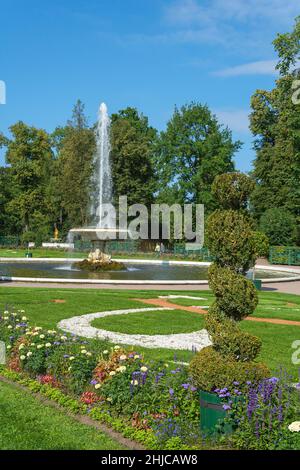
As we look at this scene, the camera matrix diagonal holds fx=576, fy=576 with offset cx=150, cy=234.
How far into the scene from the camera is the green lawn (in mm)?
10859

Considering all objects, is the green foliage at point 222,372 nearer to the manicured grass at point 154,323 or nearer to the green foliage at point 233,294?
the green foliage at point 233,294

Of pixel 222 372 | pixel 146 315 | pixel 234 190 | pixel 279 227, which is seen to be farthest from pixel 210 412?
pixel 279 227

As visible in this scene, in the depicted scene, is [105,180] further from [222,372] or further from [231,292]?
[222,372]

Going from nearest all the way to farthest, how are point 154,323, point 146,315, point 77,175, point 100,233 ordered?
point 154,323, point 146,315, point 100,233, point 77,175

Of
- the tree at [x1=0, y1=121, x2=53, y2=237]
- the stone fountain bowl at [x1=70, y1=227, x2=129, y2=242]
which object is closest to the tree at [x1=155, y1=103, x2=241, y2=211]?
the tree at [x1=0, y1=121, x2=53, y2=237]

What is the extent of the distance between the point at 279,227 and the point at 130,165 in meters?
19.3

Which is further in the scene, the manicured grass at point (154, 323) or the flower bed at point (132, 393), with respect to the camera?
the manicured grass at point (154, 323)

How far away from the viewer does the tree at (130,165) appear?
59.8 metres

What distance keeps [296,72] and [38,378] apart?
38.2m

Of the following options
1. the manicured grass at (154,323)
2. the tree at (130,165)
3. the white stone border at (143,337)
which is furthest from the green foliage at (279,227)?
the white stone border at (143,337)

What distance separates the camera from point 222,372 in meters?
6.16

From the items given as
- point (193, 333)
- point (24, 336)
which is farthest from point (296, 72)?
point (24, 336)

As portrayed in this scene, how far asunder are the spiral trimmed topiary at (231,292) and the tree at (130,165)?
2088 inches

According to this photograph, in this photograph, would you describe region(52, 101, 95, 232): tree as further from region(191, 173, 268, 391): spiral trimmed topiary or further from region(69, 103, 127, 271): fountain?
region(191, 173, 268, 391): spiral trimmed topiary
